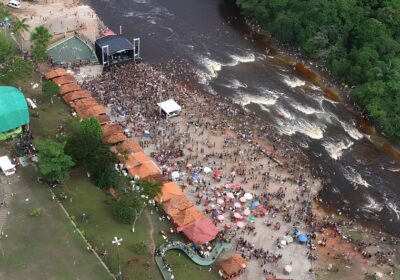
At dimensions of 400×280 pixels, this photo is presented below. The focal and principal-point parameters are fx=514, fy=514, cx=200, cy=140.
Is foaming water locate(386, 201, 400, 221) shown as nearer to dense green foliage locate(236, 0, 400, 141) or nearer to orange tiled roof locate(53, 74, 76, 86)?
dense green foliage locate(236, 0, 400, 141)

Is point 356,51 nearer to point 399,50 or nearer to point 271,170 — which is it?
point 399,50

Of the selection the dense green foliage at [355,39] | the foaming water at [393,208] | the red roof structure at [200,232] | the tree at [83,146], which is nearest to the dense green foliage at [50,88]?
the tree at [83,146]

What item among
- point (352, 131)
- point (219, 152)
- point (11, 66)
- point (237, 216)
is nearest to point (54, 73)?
point (11, 66)

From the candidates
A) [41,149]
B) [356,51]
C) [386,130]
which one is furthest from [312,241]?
[356,51]

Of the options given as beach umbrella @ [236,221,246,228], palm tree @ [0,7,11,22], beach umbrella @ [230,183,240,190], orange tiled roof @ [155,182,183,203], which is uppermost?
palm tree @ [0,7,11,22]

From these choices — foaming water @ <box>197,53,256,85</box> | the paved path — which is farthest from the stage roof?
the paved path

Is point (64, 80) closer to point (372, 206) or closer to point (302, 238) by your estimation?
point (302, 238)
